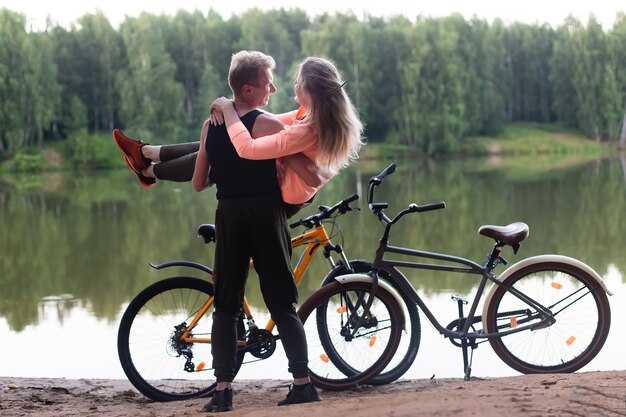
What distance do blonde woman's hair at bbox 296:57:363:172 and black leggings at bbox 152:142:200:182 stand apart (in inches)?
26.6

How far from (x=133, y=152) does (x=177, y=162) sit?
0.31 meters

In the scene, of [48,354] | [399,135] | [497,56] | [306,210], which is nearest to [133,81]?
[399,135]

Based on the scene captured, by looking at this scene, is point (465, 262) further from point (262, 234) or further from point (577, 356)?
point (262, 234)

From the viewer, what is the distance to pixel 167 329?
4.55m

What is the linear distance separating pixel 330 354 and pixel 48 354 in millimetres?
2642

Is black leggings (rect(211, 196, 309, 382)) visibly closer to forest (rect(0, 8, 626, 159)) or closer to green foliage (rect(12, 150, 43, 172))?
green foliage (rect(12, 150, 43, 172))

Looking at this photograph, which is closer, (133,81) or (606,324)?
(606,324)

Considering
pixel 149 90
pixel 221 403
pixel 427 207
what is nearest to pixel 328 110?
pixel 427 207

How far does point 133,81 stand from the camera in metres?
46.2

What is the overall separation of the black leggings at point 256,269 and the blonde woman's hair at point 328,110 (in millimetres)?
336

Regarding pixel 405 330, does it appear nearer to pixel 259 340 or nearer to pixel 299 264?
pixel 299 264

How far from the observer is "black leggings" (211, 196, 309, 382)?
12.4 feet

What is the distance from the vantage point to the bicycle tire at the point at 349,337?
4.28 meters

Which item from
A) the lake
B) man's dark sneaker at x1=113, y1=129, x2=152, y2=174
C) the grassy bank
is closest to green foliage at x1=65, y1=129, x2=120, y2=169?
the grassy bank
